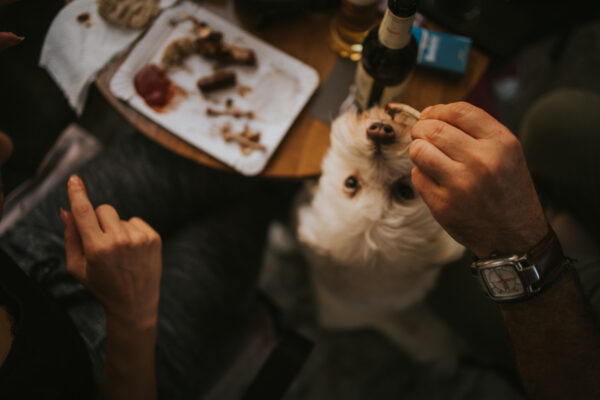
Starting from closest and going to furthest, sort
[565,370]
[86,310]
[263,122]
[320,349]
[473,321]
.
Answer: [565,370] → [86,310] → [263,122] → [473,321] → [320,349]

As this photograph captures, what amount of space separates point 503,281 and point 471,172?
0.77ft

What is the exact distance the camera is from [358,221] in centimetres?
76

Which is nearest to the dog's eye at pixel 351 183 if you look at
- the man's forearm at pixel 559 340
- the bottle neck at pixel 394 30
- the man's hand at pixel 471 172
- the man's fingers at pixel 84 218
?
the man's hand at pixel 471 172

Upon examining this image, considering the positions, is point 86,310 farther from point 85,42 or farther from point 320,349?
point 320,349

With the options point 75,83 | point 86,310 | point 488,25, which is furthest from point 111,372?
point 488,25

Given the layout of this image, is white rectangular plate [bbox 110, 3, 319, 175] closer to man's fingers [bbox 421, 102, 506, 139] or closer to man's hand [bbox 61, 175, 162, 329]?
man's hand [bbox 61, 175, 162, 329]

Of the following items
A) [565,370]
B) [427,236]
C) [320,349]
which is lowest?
[320,349]

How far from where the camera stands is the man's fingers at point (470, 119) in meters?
0.58

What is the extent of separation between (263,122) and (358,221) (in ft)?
1.38

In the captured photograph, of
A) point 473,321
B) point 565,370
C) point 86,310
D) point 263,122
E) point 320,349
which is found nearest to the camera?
point 565,370

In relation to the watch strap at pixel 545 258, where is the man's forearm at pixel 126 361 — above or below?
below

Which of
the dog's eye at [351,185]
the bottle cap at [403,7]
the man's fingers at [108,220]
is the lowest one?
the man's fingers at [108,220]

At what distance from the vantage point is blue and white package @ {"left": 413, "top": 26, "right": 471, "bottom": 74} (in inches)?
39.2

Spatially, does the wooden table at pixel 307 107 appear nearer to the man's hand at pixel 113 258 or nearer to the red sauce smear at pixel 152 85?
the red sauce smear at pixel 152 85
